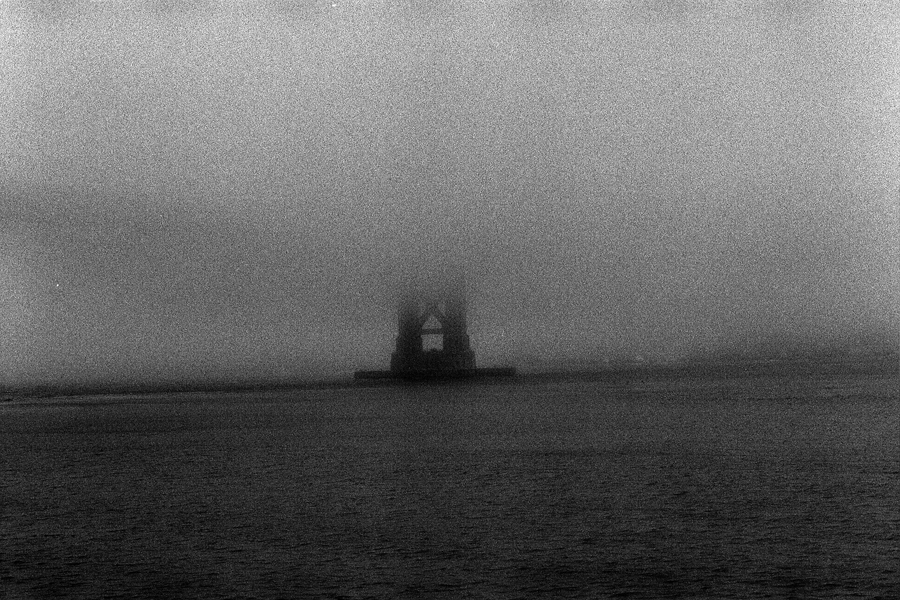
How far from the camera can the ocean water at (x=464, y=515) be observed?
10766mm

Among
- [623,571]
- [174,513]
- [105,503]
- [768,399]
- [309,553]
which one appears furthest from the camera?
[768,399]

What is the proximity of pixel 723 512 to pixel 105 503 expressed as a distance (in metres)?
9.24

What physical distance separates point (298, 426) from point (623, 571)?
87.3ft

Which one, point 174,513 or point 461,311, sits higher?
point 461,311

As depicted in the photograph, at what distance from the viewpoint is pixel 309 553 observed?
1233 cm

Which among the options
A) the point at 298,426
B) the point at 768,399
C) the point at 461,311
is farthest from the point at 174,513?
the point at 461,311

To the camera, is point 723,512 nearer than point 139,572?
No

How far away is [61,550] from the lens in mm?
12812

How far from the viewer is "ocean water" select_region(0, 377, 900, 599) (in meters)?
10.8

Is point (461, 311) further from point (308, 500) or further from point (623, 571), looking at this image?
point (623, 571)

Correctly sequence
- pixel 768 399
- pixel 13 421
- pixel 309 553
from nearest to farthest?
pixel 309 553 → pixel 13 421 → pixel 768 399

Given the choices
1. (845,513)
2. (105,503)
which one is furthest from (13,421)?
(845,513)

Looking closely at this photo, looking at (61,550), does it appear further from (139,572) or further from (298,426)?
(298,426)

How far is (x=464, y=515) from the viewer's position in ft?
48.5
